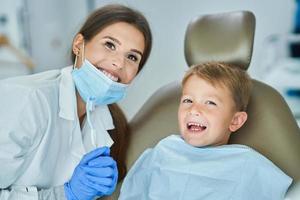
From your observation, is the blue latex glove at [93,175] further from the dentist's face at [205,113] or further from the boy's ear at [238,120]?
the boy's ear at [238,120]

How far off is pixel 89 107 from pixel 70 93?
78 millimetres

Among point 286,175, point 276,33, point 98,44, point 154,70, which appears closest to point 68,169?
point 98,44

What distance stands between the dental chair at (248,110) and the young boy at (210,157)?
6 cm

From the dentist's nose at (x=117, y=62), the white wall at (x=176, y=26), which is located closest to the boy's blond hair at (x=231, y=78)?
the dentist's nose at (x=117, y=62)

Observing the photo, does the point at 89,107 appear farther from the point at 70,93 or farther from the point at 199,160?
the point at 199,160

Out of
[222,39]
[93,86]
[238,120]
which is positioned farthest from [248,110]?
[93,86]

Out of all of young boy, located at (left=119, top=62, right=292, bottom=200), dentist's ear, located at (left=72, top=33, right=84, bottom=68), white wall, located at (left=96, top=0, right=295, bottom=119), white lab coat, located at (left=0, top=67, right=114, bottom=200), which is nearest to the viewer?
white lab coat, located at (left=0, top=67, right=114, bottom=200)

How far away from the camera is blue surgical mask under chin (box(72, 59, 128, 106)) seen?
4.18 feet

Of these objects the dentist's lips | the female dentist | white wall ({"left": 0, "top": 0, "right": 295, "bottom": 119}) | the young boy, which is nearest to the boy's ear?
the young boy

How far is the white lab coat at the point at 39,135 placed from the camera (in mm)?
1153

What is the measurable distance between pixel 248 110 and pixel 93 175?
595mm

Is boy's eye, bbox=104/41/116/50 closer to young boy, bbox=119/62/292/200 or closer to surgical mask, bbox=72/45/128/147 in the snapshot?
surgical mask, bbox=72/45/128/147

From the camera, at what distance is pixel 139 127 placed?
1.58 meters

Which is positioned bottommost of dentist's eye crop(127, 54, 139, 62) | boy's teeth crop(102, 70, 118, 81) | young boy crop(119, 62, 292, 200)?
young boy crop(119, 62, 292, 200)
